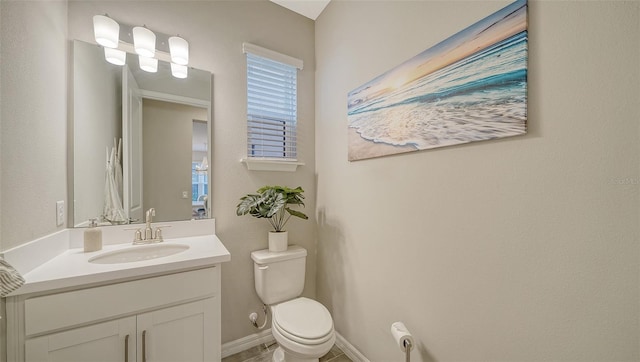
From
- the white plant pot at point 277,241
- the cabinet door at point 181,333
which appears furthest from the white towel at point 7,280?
the white plant pot at point 277,241

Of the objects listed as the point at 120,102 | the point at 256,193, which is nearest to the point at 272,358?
the point at 256,193

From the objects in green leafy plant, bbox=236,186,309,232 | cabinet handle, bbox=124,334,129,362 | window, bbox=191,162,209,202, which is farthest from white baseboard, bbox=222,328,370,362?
window, bbox=191,162,209,202

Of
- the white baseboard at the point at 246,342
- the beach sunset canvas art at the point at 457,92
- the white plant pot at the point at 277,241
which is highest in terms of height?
the beach sunset canvas art at the point at 457,92

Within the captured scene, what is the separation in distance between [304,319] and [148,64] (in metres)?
1.85

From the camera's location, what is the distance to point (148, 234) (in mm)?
1464

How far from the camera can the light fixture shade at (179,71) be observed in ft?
5.22

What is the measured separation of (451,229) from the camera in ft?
3.59

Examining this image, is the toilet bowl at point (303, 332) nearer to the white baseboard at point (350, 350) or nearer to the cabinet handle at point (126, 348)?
the white baseboard at point (350, 350)

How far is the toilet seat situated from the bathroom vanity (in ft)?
1.16

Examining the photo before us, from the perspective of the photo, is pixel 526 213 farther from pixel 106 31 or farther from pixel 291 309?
pixel 106 31

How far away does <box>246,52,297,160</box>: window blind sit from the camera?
1850 millimetres

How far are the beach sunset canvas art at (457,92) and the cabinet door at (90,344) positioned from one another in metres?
1.47

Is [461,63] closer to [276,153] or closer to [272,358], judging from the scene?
[276,153]

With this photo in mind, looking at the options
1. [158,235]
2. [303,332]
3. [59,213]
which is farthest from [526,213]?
[59,213]
